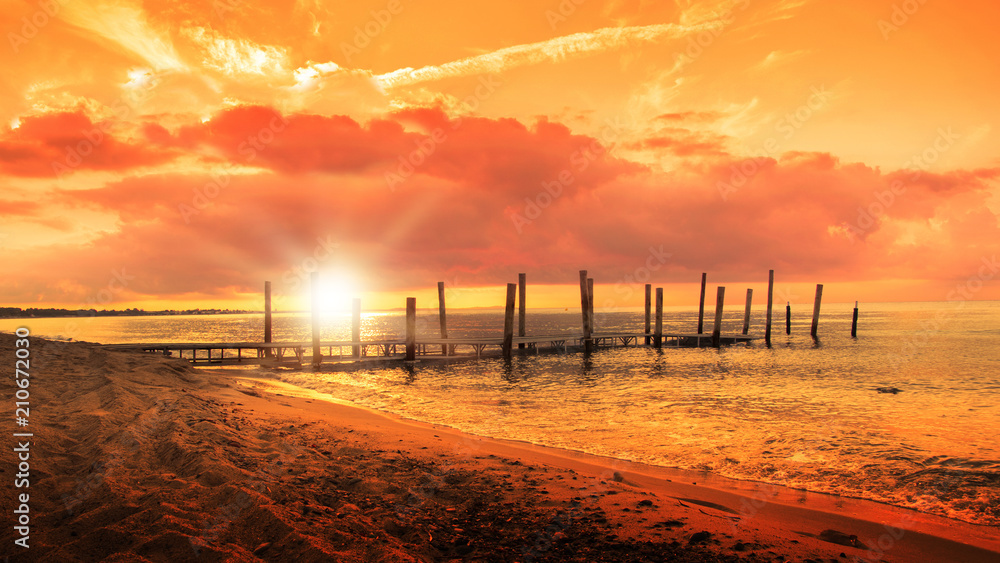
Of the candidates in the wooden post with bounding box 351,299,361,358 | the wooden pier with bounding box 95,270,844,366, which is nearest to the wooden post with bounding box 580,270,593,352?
the wooden pier with bounding box 95,270,844,366

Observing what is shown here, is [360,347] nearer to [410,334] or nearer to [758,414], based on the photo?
[410,334]

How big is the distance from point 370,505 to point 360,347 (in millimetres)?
39575

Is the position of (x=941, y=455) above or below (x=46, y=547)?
below

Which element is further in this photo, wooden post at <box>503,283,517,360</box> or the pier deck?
wooden post at <box>503,283,517,360</box>

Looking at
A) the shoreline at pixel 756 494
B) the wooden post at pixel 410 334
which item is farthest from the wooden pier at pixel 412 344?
the shoreline at pixel 756 494

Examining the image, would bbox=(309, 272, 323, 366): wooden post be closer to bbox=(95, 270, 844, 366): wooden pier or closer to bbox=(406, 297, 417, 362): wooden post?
bbox=(95, 270, 844, 366): wooden pier

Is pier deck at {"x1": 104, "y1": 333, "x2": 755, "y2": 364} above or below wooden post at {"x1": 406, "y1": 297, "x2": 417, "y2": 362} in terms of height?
below

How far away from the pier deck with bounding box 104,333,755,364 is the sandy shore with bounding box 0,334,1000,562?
2306 cm

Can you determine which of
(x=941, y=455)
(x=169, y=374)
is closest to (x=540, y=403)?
(x=941, y=455)

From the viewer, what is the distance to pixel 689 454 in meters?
9.28

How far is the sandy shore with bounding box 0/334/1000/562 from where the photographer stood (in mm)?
3814

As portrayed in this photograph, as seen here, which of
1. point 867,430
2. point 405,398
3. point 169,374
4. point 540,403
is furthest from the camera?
point 405,398

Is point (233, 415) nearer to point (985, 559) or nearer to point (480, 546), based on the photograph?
point (480, 546)

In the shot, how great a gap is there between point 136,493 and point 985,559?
28.6ft
